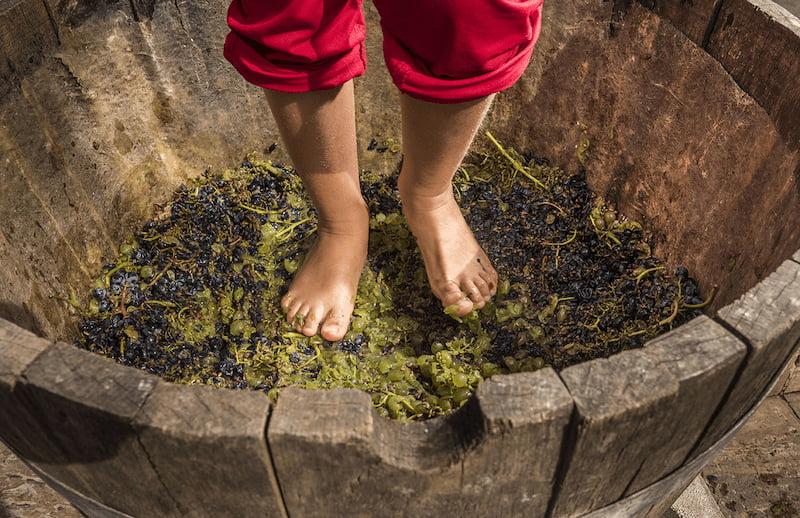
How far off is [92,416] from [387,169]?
1.73m

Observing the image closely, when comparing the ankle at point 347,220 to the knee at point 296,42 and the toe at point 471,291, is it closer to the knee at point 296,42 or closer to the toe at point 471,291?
the toe at point 471,291

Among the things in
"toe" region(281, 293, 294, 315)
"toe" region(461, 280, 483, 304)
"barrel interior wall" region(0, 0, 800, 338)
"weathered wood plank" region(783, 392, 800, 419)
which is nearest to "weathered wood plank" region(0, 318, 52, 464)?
"barrel interior wall" region(0, 0, 800, 338)

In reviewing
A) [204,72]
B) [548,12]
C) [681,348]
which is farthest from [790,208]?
[204,72]

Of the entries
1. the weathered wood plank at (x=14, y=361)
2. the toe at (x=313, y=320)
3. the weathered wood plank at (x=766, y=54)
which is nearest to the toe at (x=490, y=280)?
the toe at (x=313, y=320)

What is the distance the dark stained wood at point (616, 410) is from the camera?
3.10ft

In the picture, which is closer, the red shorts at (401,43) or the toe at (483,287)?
the red shorts at (401,43)

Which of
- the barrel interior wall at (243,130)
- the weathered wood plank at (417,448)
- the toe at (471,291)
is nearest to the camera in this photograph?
the weathered wood plank at (417,448)

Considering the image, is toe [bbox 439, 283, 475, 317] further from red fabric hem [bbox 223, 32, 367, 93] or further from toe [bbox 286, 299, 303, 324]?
red fabric hem [bbox 223, 32, 367, 93]

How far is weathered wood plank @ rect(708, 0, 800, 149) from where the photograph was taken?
5.20 feet

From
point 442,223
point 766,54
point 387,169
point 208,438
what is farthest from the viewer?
point 387,169

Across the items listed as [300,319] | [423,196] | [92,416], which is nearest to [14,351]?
[92,416]

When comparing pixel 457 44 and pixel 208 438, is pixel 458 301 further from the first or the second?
pixel 208 438

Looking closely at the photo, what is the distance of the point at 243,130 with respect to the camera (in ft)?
8.05

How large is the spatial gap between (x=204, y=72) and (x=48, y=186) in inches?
25.0
